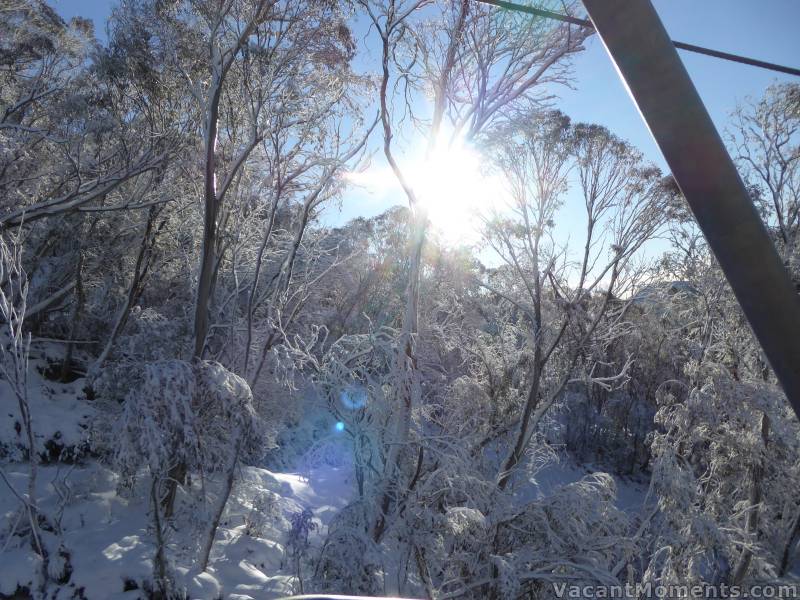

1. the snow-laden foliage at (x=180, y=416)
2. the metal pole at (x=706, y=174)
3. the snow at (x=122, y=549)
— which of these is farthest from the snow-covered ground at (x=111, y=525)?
the metal pole at (x=706, y=174)

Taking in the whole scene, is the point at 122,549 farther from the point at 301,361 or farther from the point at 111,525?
the point at 301,361

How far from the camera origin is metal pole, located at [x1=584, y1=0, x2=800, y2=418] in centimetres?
78

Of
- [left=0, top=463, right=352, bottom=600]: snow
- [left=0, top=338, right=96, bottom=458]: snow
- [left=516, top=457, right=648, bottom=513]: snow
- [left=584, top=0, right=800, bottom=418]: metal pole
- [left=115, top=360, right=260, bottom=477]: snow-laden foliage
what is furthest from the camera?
[left=516, top=457, right=648, bottom=513]: snow

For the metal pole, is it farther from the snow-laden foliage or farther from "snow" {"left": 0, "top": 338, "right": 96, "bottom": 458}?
"snow" {"left": 0, "top": 338, "right": 96, "bottom": 458}

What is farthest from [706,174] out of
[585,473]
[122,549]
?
[585,473]

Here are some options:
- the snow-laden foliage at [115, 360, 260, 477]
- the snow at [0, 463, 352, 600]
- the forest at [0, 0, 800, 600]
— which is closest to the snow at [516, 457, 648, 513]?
the forest at [0, 0, 800, 600]

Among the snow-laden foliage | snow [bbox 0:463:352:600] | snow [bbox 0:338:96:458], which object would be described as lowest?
snow [bbox 0:463:352:600]

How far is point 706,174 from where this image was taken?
82 cm

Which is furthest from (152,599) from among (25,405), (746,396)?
(746,396)

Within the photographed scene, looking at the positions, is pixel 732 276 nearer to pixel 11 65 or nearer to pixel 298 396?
pixel 298 396

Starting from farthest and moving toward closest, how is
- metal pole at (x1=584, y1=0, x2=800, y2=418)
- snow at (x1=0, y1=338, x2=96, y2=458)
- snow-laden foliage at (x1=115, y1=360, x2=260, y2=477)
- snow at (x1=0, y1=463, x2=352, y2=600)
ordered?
1. snow at (x1=0, y1=338, x2=96, y2=458)
2. snow at (x1=0, y1=463, x2=352, y2=600)
3. snow-laden foliage at (x1=115, y1=360, x2=260, y2=477)
4. metal pole at (x1=584, y1=0, x2=800, y2=418)

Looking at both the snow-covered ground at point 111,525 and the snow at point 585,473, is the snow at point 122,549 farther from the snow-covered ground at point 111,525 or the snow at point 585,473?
the snow at point 585,473

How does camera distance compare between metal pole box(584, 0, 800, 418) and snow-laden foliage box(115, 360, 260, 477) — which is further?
snow-laden foliage box(115, 360, 260, 477)

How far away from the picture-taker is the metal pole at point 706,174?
2.56 ft
